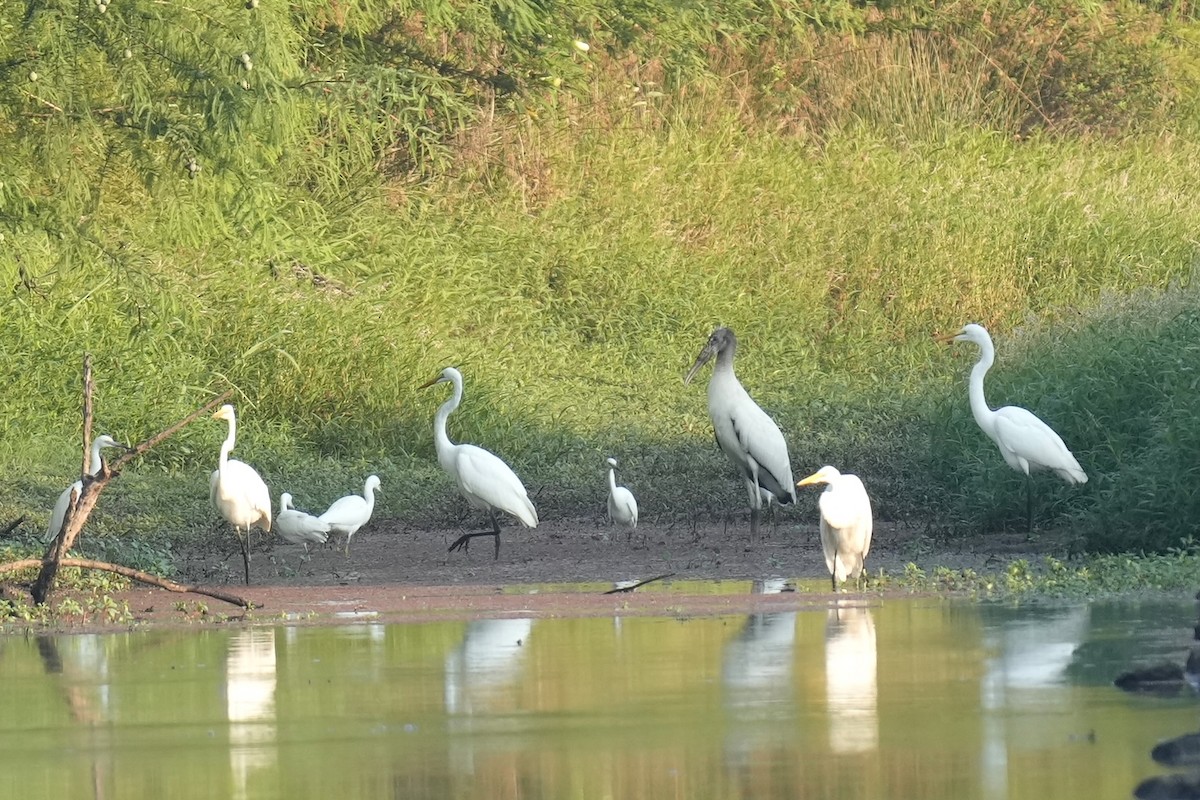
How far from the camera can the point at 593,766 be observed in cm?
568

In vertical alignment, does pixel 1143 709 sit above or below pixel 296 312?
below

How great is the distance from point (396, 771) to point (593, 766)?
1.81 ft

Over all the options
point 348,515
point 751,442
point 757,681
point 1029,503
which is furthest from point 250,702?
point 751,442

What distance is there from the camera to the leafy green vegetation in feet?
41.0

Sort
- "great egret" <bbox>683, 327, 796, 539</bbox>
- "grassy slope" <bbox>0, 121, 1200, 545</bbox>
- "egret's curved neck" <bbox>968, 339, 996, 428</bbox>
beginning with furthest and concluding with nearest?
"grassy slope" <bbox>0, 121, 1200, 545</bbox> → "great egret" <bbox>683, 327, 796, 539</bbox> → "egret's curved neck" <bbox>968, 339, 996, 428</bbox>

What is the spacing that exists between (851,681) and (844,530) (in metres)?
3.09

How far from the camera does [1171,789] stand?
16.3ft

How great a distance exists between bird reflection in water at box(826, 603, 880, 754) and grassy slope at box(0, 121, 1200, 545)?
293 cm

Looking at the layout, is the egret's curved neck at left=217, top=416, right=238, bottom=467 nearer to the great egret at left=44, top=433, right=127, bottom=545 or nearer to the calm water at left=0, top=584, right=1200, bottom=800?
the great egret at left=44, top=433, right=127, bottom=545

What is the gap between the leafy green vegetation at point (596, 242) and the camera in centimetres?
1251

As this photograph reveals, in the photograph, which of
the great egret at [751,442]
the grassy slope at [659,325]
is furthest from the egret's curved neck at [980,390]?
the great egret at [751,442]

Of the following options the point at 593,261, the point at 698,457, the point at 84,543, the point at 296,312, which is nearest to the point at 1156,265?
the point at 593,261

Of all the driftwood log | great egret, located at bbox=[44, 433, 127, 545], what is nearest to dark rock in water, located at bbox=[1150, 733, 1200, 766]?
the driftwood log

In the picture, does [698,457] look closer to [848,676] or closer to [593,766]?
[848,676]
